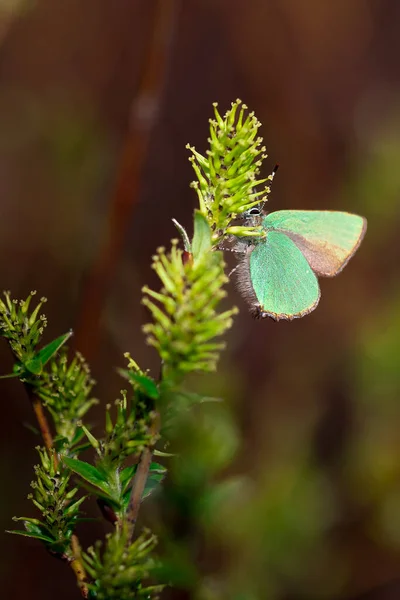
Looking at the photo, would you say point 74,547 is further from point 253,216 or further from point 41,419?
point 253,216

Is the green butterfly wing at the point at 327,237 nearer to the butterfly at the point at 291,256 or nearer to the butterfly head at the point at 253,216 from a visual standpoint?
the butterfly at the point at 291,256

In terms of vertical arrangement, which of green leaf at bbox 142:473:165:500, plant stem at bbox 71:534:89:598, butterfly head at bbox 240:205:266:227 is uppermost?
butterfly head at bbox 240:205:266:227

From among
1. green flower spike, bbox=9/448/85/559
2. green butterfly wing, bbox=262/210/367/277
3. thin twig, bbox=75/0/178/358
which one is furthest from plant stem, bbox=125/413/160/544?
thin twig, bbox=75/0/178/358

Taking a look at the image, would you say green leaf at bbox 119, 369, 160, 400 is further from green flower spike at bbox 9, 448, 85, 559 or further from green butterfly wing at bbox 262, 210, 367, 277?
green butterfly wing at bbox 262, 210, 367, 277

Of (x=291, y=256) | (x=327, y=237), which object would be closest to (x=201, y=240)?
(x=291, y=256)

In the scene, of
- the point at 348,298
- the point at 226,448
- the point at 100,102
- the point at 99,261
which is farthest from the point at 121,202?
the point at 348,298

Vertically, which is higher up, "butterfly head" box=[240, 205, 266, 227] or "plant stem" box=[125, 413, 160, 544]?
"butterfly head" box=[240, 205, 266, 227]

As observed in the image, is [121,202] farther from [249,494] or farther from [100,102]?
[100,102]
